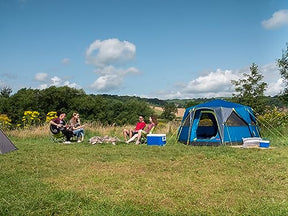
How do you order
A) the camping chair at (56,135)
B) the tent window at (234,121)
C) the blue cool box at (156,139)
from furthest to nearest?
the camping chair at (56,135) < the tent window at (234,121) < the blue cool box at (156,139)

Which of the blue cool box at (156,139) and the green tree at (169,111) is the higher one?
the green tree at (169,111)

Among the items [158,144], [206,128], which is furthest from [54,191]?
[206,128]

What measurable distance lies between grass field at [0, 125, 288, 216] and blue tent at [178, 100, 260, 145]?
234cm

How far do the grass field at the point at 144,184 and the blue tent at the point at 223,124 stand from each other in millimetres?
2341

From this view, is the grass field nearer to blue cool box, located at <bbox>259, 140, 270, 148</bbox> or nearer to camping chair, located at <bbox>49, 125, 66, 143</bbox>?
blue cool box, located at <bbox>259, 140, 270, 148</bbox>

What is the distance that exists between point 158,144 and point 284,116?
27.2 feet

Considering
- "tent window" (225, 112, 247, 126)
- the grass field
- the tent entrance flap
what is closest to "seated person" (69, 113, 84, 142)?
the grass field

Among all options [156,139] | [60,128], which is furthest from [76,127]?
[156,139]

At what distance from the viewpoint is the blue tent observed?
9984mm

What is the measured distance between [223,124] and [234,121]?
0.54 meters

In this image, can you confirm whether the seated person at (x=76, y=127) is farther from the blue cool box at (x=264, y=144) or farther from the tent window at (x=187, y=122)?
the blue cool box at (x=264, y=144)

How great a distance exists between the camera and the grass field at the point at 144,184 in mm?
3619

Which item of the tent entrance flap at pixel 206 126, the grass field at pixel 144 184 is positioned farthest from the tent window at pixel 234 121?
the grass field at pixel 144 184

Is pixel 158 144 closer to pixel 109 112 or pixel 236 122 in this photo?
pixel 236 122
